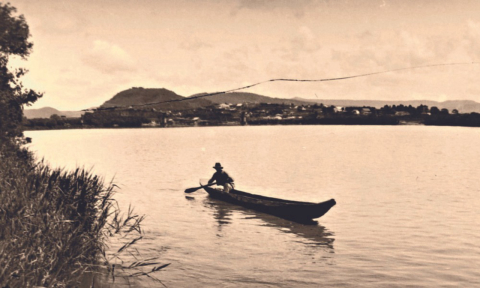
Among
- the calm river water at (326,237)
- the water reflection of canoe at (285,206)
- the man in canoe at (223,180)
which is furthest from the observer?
the man in canoe at (223,180)

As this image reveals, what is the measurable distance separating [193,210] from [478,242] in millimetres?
15760

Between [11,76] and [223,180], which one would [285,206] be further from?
[11,76]

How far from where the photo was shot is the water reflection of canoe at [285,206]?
23.2 metres

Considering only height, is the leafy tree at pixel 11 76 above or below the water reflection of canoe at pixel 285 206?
above

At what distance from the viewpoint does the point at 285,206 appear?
79.9 ft

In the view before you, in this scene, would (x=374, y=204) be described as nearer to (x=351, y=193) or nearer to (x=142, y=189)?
(x=351, y=193)

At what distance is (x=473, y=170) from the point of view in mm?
56812

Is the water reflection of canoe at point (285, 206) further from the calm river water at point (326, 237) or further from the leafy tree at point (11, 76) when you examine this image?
the leafy tree at point (11, 76)

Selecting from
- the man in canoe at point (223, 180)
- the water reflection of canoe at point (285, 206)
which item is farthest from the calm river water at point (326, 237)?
the man in canoe at point (223, 180)

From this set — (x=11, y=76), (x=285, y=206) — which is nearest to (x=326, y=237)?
(x=285, y=206)

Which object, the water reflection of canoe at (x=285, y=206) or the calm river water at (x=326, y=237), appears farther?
the water reflection of canoe at (x=285, y=206)

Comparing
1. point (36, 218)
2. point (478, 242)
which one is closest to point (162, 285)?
point (36, 218)


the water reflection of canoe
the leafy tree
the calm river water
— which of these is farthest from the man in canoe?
the leafy tree

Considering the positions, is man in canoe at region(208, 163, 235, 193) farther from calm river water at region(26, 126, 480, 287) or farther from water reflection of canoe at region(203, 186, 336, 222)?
calm river water at region(26, 126, 480, 287)
